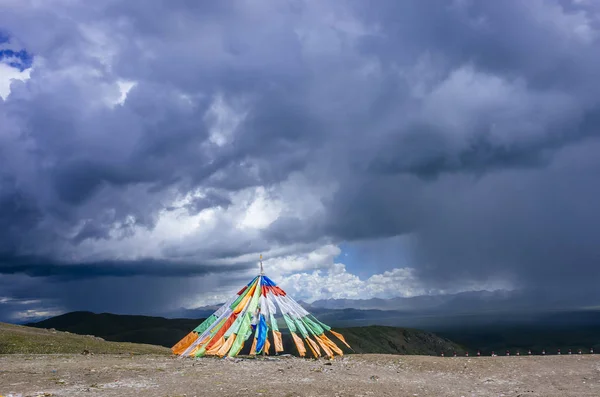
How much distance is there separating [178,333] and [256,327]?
9084cm

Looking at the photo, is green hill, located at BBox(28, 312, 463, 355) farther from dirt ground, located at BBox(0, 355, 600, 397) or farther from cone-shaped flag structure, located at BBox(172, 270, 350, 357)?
dirt ground, located at BBox(0, 355, 600, 397)

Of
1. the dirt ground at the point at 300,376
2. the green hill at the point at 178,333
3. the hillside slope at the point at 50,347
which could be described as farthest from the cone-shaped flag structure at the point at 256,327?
the green hill at the point at 178,333

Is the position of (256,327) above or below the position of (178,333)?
above

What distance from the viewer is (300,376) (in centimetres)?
2011

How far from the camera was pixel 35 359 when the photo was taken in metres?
23.1

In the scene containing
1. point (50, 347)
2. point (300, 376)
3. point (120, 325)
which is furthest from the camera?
point (120, 325)

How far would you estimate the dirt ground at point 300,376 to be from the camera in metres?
16.4

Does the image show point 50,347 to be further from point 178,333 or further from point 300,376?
point 178,333

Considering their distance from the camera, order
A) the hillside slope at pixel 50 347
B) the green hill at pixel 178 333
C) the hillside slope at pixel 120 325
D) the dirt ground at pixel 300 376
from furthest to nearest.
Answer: the hillside slope at pixel 120 325 < the green hill at pixel 178 333 < the hillside slope at pixel 50 347 < the dirt ground at pixel 300 376

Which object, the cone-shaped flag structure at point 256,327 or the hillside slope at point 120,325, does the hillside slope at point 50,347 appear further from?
the hillside slope at point 120,325

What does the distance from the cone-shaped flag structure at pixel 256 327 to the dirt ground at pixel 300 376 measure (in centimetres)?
157

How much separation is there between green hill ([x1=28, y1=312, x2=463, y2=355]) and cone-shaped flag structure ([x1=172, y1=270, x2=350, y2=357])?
151 feet

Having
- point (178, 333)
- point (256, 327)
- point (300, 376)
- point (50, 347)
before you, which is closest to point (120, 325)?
point (178, 333)

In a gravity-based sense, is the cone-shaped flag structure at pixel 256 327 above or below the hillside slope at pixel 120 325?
above
